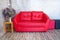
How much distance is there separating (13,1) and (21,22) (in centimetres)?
146

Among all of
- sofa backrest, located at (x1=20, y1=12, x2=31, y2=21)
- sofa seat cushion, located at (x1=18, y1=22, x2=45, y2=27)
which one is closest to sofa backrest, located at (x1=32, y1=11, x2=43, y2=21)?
sofa backrest, located at (x1=20, y1=12, x2=31, y2=21)

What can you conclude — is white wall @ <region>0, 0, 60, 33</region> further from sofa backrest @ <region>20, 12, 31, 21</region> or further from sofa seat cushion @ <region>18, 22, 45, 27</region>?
sofa seat cushion @ <region>18, 22, 45, 27</region>

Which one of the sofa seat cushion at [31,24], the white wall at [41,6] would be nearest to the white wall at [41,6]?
the white wall at [41,6]

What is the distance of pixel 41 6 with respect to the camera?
24.3 ft

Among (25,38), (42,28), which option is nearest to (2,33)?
(25,38)

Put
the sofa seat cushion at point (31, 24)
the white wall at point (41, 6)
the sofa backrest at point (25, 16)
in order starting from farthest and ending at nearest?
the white wall at point (41, 6)
the sofa backrest at point (25, 16)
the sofa seat cushion at point (31, 24)

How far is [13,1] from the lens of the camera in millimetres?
7258

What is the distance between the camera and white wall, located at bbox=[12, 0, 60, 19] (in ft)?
24.1

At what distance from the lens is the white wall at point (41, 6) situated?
735cm

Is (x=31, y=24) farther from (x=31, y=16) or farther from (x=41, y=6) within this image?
(x=41, y=6)

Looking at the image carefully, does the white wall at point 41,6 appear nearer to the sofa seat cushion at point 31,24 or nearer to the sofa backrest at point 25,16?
the sofa backrest at point 25,16

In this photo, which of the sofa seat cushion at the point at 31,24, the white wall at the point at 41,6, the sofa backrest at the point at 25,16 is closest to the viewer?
the sofa seat cushion at the point at 31,24

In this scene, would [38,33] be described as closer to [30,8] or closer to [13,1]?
[30,8]

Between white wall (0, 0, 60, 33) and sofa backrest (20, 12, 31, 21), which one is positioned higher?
white wall (0, 0, 60, 33)
